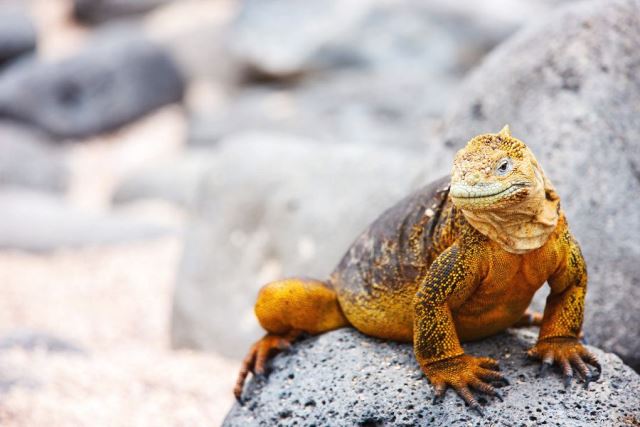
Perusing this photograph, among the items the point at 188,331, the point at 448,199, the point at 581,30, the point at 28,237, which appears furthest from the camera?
the point at 28,237

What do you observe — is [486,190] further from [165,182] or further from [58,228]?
[165,182]

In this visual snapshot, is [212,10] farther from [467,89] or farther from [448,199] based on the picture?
[448,199]

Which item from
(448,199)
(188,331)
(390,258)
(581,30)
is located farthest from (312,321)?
(188,331)

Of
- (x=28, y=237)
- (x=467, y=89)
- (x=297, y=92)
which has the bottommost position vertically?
(x=467, y=89)

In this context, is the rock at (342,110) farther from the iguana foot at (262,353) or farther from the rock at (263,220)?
the iguana foot at (262,353)

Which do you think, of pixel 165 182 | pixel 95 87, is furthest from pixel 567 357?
pixel 95 87

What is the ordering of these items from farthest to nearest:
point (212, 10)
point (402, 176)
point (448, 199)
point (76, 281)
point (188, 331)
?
1. point (212, 10)
2. point (76, 281)
3. point (188, 331)
4. point (402, 176)
5. point (448, 199)
